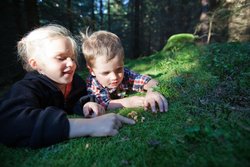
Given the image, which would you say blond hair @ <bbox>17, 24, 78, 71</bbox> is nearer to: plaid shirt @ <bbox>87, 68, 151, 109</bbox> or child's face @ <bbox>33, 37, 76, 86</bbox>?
child's face @ <bbox>33, 37, 76, 86</bbox>

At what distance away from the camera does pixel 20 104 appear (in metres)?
2.56

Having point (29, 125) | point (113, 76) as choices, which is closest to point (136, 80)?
point (113, 76)

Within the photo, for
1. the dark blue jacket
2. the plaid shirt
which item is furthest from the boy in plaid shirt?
the dark blue jacket

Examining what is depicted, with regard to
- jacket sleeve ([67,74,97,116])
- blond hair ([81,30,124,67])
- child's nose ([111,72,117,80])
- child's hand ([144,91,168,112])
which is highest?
blond hair ([81,30,124,67])

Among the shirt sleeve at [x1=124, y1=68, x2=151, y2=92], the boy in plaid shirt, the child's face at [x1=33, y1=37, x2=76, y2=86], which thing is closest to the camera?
the child's face at [x1=33, y1=37, x2=76, y2=86]

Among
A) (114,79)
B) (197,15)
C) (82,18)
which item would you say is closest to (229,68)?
(114,79)

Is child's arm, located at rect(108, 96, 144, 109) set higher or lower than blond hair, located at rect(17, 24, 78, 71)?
lower

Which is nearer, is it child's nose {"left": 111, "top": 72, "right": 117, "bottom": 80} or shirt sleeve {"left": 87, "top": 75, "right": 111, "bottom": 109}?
child's nose {"left": 111, "top": 72, "right": 117, "bottom": 80}

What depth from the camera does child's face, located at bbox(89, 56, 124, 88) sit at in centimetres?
368

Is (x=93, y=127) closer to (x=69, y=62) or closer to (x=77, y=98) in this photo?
(x=69, y=62)

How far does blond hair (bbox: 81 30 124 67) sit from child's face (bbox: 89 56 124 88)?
2.6 inches

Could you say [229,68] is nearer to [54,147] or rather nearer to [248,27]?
[54,147]

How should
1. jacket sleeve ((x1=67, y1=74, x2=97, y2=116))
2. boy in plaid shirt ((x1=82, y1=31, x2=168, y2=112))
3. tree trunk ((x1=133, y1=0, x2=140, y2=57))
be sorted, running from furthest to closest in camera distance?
tree trunk ((x1=133, y1=0, x2=140, y2=57))
boy in plaid shirt ((x1=82, y1=31, x2=168, y2=112))
jacket sleeve ((x1=67, y1=74, x2=97, y2=116))

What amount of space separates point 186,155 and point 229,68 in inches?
118
